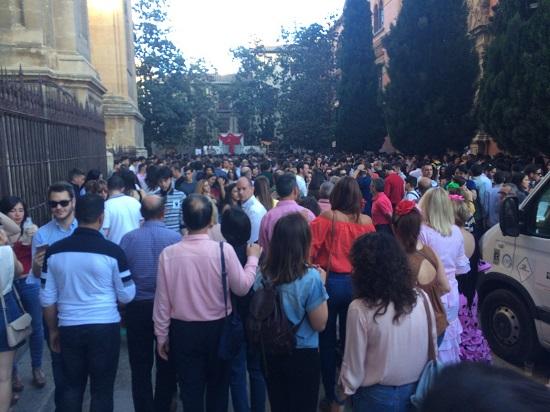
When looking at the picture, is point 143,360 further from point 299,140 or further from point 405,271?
point 299,140

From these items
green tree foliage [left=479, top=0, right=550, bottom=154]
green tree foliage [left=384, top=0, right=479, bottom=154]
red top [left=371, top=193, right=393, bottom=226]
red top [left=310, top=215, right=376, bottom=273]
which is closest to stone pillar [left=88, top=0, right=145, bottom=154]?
green tree foliage [left=384, top=0, right=479, bottom=154]

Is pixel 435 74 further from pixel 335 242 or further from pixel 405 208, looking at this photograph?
pixel 405 208

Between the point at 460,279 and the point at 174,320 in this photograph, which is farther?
the point at 460,279

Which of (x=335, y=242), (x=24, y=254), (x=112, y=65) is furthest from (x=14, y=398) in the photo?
(x=112, y=65)

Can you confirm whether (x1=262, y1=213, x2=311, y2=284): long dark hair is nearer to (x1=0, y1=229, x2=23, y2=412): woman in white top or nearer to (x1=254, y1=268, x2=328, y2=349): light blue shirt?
(x1=254, y1=268, x2=328, y2=349): light blue shirt

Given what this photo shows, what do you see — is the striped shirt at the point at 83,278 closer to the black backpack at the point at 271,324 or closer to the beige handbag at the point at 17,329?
the beige handbag at the point at 17,329

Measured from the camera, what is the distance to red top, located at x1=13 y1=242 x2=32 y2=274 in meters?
4.71

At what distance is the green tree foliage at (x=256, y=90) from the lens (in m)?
43.5

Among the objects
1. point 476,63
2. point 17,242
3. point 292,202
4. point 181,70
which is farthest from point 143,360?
point 181,70

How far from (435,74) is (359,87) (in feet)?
31.6

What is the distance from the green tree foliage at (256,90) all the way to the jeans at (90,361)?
130 feet

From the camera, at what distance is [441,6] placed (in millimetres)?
20922

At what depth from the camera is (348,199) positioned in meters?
4.58

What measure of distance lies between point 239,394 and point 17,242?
2.42 metres
